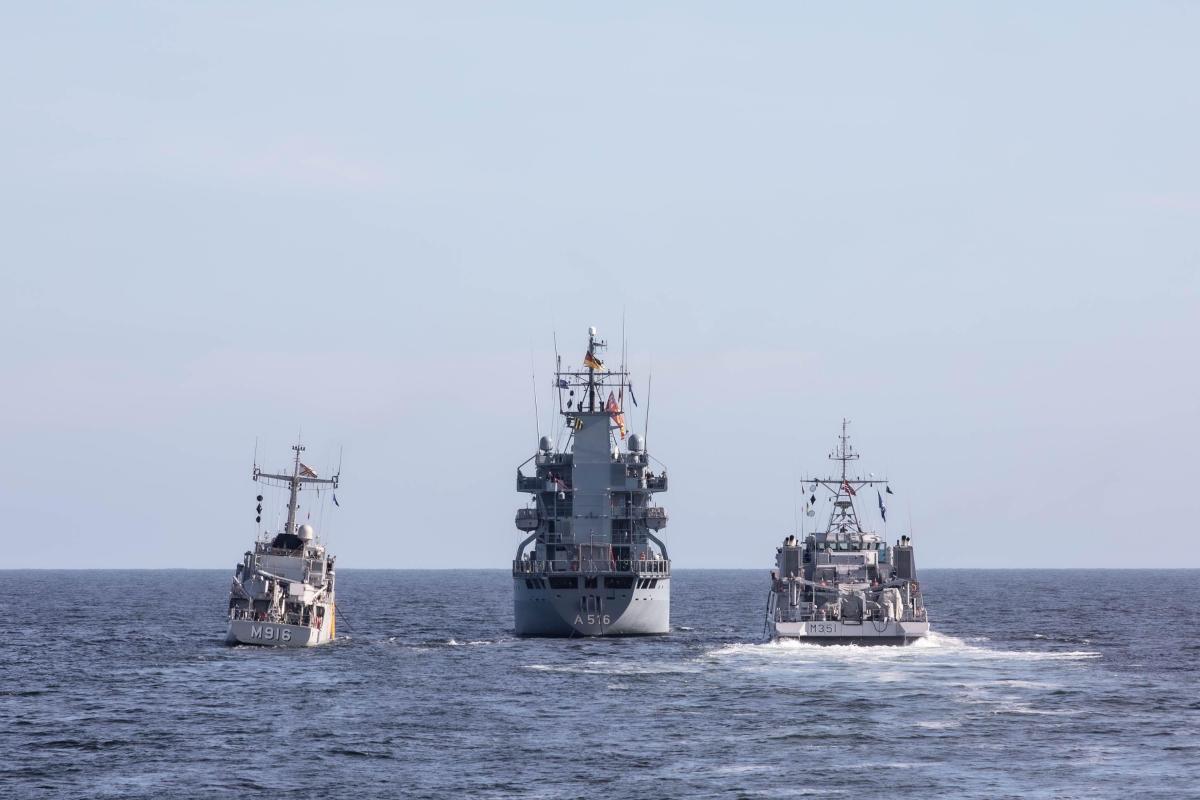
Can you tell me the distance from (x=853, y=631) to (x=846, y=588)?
4321mm

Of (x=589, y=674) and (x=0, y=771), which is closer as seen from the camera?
(x=0, y=771)

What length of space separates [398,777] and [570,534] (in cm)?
6157

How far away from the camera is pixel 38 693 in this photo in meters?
80.8

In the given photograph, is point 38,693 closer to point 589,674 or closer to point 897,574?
point 589,674

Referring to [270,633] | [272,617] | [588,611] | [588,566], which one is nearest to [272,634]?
[270,633]

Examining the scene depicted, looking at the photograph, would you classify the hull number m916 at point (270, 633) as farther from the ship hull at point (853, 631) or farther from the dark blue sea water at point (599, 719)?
the ship hull at point (853, 631)

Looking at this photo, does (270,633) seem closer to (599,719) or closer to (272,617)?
(272,617)

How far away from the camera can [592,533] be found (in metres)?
116

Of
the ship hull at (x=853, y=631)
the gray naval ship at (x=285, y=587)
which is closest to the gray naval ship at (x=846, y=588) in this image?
the ship hull at (x=853, y=631)

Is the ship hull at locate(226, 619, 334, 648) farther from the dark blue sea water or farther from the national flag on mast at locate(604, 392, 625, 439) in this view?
the national flag on mast at locate(604, 392, 625, 439)

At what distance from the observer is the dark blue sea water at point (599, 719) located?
54250 millimetres

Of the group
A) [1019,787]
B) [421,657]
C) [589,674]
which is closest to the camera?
[1019,787]

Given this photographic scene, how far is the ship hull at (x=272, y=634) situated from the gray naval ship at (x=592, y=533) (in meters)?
17.8

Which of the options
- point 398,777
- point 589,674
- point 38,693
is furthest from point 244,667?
point 398,777
